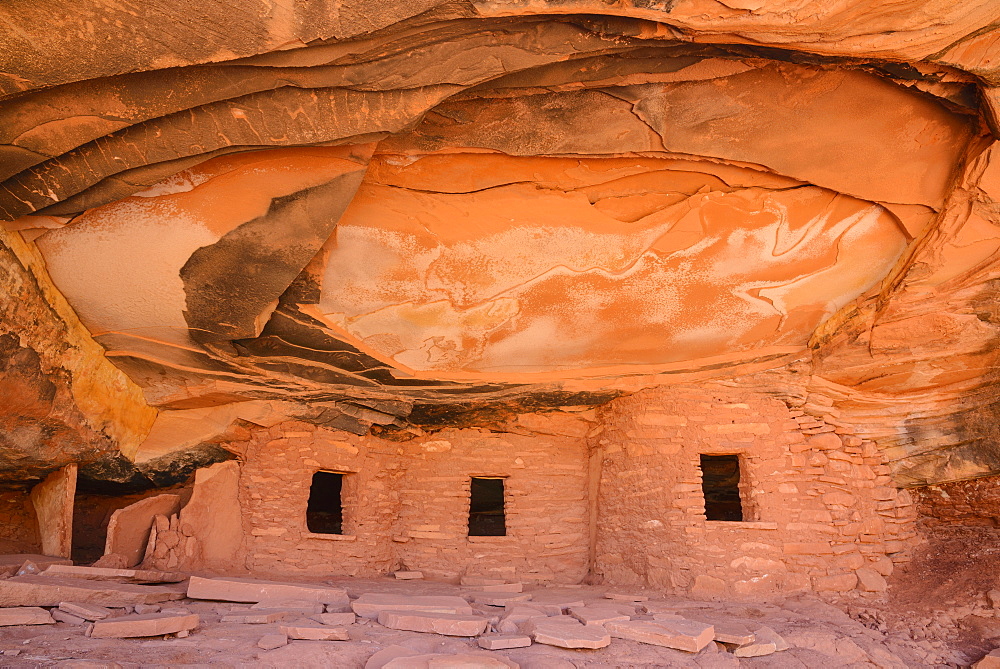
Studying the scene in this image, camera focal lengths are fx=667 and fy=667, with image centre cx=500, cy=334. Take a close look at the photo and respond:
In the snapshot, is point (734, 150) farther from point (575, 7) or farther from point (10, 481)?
point (10, 481)

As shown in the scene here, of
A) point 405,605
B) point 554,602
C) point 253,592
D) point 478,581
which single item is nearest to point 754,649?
point 554,602

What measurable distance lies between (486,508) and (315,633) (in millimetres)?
5574

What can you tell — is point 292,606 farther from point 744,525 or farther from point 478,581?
point 744,525

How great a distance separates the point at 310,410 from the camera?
6137mm

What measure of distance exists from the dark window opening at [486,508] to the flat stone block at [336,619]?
4.33m

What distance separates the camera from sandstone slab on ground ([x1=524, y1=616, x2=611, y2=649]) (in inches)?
144

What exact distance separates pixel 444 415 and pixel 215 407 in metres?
2.06

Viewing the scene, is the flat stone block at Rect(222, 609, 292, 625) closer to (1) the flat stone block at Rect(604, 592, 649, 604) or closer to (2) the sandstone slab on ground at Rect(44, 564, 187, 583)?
(2) the sandstone slab on ground at Rect(44, 564, 187, 583)

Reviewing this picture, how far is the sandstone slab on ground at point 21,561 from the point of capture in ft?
14.4

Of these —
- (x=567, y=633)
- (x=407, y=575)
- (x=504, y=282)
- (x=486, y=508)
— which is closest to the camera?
(x=567, y=633)

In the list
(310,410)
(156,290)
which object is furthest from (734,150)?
(310,410)

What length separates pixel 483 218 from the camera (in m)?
4.28

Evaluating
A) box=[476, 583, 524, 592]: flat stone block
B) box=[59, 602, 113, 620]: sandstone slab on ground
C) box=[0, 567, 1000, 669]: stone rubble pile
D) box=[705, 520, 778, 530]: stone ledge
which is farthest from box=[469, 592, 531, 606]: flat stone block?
box=[59, 602, 113, 620]: sandstone slab on ground

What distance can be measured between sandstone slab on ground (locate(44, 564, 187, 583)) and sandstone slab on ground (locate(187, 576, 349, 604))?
23.1 inches
